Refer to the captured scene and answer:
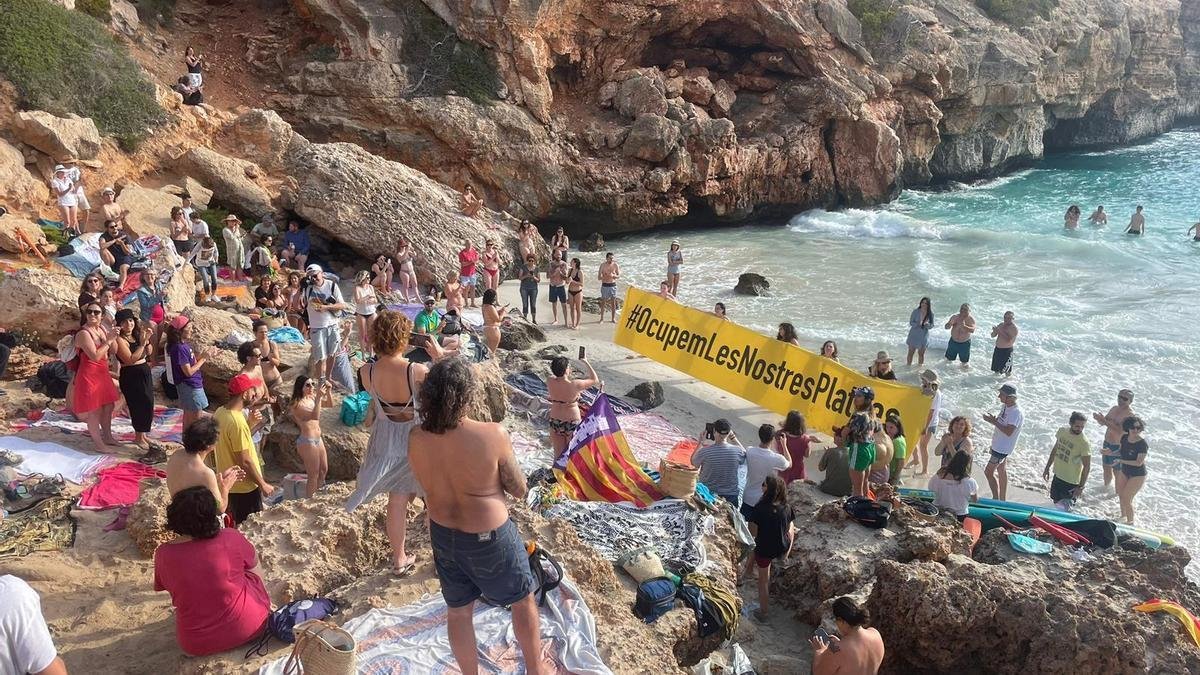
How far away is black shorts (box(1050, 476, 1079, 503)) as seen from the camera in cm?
933

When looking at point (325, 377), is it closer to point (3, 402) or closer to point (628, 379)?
point (3, 402)

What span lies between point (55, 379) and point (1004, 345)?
45.2 ft

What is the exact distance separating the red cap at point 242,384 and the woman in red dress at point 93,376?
1.84m

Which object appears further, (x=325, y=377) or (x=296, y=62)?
(x=296, y=62)

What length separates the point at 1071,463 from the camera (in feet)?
30.2

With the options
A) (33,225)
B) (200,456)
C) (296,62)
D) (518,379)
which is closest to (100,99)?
(33,225)

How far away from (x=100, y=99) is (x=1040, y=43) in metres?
36.1

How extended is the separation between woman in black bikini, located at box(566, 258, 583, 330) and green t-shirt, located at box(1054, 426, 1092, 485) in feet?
26.9

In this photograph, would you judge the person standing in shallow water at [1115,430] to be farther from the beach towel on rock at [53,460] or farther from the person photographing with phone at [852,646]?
the beach towel on rock at [53,460]

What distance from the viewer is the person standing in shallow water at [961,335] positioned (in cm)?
1334

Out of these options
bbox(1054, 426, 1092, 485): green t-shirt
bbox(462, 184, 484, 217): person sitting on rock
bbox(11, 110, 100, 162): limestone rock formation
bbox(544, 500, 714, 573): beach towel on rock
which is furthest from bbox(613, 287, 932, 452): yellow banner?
bbox(11, 110, 100, 162): limestone rock formation

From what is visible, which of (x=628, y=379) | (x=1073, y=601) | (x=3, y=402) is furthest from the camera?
(x=628, y=379)

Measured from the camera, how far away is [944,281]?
19.8 meters

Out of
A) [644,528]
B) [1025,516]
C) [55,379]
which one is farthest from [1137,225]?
[55,379]
